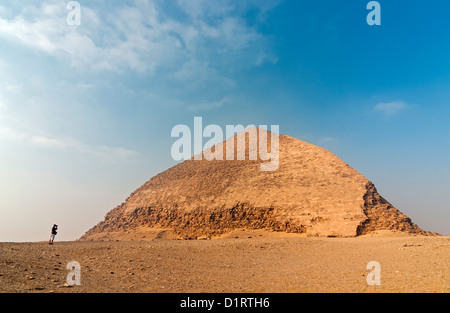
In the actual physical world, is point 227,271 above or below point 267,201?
below

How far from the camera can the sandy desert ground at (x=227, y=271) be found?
6551 mm

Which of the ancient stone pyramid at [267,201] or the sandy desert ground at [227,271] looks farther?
the ancient stone pyramid at [267,201]

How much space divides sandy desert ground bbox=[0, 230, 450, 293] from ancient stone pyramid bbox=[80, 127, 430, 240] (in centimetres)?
1154

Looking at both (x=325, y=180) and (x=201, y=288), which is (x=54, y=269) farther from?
(x=325, y=180)

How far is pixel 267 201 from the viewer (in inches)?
1240

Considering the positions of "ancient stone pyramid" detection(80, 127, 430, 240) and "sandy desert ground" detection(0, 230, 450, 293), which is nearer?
"sandy desert ground" detection(0, 230, 450, 293)

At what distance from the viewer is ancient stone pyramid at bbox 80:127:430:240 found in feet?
84.8

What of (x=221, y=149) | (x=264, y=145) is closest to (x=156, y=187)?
(x=221, y=149)

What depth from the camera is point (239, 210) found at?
31.8m

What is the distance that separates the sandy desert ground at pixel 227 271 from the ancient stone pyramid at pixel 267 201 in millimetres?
11544

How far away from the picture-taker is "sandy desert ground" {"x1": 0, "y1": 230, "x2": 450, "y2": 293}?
6551 mm

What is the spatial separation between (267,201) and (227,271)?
22346 mm

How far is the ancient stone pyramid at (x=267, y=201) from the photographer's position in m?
25.9
